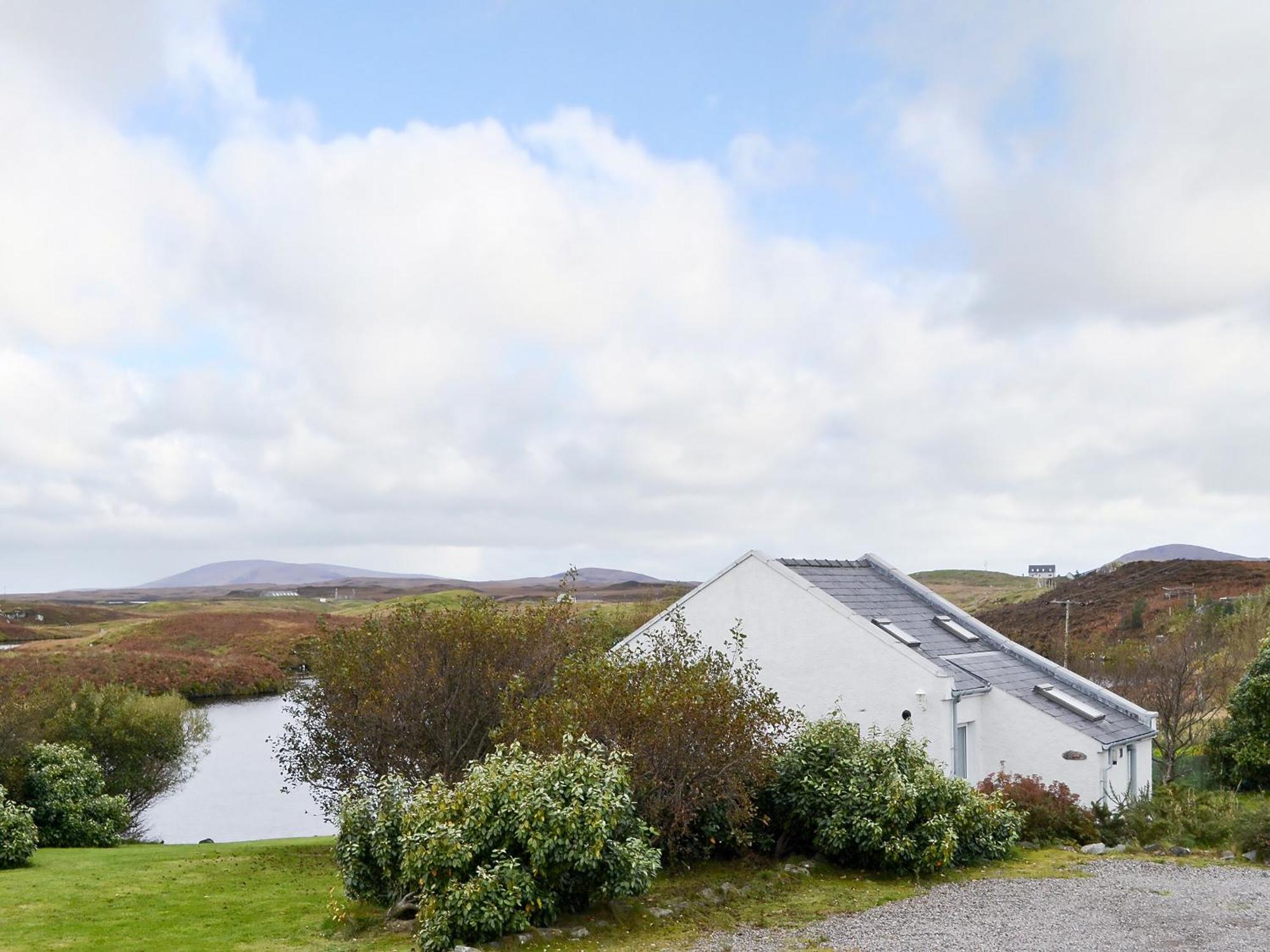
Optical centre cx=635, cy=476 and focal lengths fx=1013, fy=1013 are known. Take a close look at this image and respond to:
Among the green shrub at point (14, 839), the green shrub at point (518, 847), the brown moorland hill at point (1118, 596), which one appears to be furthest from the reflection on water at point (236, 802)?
the brown moorland hill at point (1118, 596)

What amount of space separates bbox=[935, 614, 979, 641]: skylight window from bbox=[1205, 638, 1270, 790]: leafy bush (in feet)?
32.5

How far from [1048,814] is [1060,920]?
7.52 m

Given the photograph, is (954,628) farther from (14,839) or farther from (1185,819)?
(14,839)

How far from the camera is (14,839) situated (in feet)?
71.3

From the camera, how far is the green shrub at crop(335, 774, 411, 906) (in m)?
14.9

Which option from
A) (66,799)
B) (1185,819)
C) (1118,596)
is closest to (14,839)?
(66,799)

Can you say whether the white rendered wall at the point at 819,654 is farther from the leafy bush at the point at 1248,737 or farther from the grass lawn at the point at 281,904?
the leafy bush at the point at 1248,737

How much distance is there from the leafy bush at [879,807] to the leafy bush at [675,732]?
3.40 ft

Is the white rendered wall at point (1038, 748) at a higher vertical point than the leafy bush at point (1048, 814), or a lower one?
higher

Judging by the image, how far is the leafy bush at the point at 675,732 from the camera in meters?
16.5

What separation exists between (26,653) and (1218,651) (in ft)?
242

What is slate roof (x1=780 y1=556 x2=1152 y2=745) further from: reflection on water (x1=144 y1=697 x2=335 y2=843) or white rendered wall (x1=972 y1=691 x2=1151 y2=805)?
reflection on water (x1=144 y1=697 x2=335 y2=843)

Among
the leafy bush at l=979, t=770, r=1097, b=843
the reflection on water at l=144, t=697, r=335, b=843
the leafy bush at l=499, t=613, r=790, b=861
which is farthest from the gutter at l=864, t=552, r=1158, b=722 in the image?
the reflection on water at l=144, t=697, r=335, b=843

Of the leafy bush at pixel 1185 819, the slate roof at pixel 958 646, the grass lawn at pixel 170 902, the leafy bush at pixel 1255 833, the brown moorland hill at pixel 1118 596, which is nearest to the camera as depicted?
the grass lawn at pixel 170 902
